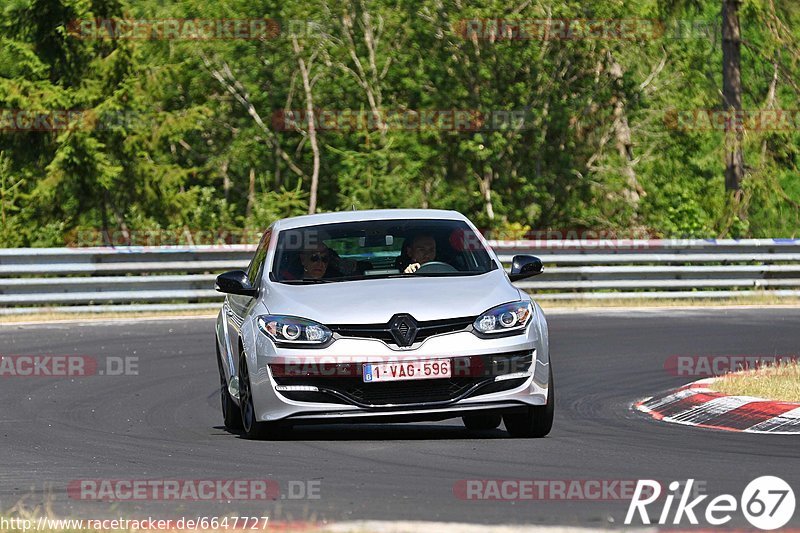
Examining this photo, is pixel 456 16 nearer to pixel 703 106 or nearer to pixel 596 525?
pixel 703 106

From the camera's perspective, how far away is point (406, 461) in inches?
350

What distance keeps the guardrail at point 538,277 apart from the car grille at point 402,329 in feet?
43.7

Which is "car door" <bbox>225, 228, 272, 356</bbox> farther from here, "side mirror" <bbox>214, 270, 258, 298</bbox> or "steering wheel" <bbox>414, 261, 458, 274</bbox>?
"steering wheel" <bbox>414, 261, 458, 274</bbox>

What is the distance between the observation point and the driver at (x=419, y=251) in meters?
10.9

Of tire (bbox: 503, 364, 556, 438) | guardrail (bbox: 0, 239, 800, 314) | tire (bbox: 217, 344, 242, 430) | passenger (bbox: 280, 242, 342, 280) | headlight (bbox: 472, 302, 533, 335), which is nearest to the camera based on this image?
headlight (bbox: 472, 302, 533, 335)

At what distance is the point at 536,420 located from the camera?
10.0 meters

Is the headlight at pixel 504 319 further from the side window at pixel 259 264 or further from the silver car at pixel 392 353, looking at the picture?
the side window at pixel 259 264

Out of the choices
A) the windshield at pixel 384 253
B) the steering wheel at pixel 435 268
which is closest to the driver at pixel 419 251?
the windshield at pixel 384 253

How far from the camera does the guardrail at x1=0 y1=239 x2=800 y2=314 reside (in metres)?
22.4

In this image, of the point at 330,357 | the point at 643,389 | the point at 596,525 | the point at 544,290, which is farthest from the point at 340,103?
the point at 596,525

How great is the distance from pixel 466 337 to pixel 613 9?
85.0 ft

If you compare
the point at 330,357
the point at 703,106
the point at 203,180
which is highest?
the point at 330,357

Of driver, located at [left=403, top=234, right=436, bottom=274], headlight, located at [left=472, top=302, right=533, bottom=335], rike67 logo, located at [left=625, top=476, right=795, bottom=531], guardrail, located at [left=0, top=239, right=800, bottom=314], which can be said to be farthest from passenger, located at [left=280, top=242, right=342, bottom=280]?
guardrail, located at [left=0, top=239, right=800, bottom=314]

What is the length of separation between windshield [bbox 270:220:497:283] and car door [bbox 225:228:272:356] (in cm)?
21
